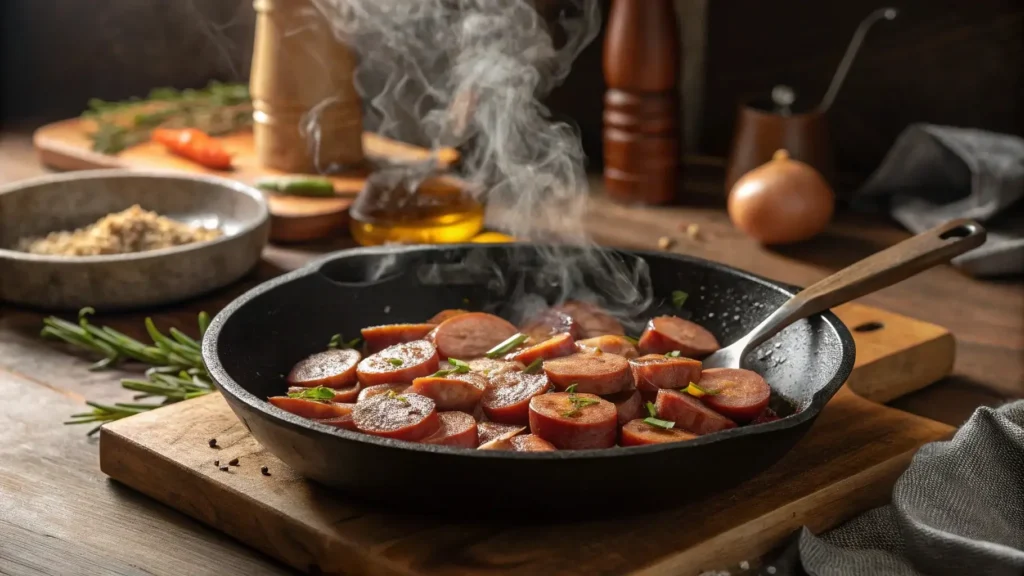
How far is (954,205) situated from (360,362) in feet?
5.32

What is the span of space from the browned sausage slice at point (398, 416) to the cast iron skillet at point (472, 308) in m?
0.07

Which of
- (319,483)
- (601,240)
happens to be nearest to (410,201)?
(601,240)

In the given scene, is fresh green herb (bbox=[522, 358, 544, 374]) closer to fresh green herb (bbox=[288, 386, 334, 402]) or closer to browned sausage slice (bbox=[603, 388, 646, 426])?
browned sausage slice (bbox=[603, 388, 646, 426])

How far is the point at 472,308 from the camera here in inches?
71.5

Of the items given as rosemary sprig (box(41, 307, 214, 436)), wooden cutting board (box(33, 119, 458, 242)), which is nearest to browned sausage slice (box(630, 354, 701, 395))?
rosemary sprig (box(41, 307, 214, 436))

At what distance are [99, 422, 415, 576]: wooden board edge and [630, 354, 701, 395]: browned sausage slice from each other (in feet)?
1.34

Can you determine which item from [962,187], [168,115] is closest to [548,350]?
[962,187]

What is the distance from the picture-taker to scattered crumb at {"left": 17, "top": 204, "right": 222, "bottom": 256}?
2119mm

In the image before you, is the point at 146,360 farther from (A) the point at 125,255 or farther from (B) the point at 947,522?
(B) the point at 947,522

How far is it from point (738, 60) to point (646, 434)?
2.09 m

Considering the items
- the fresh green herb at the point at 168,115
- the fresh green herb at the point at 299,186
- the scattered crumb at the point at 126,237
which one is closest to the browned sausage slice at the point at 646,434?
the scattered crumb at the point at 126,237

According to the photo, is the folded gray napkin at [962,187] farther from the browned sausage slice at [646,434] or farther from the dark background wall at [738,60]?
the browned sausage slice at [646,434]

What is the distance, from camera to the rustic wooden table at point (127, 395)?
1296 millimetres

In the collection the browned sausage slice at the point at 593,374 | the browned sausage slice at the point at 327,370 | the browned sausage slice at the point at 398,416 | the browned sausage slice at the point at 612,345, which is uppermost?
the browned sausage slice at the point at 593,374
